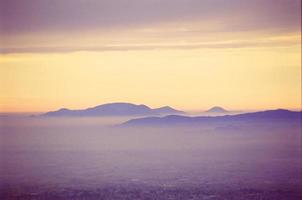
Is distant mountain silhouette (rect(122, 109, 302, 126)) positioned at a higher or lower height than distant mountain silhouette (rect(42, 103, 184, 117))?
lower

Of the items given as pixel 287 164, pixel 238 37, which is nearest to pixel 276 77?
pixel 238 37

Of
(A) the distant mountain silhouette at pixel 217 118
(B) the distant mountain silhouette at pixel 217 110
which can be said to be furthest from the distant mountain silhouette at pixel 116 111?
(B) the distant mountain silhouette at pixel 217 110

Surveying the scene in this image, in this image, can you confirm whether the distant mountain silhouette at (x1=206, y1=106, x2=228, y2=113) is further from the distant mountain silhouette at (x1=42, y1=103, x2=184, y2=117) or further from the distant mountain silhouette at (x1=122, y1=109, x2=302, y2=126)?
the distant mountain silhouette at (x1=42, y1=103, x2=184, y2=117)

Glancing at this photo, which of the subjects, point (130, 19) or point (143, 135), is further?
point (143, 135)

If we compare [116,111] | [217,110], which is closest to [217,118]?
[217,110]

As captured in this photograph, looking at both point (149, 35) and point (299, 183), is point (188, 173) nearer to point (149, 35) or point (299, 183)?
point (299, 183)

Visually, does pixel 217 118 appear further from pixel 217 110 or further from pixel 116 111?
pixel 116 111

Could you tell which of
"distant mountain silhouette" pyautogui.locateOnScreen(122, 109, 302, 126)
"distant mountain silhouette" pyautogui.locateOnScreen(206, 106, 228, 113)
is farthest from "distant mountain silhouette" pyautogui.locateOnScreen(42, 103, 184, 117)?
"distant mountain silhouette" pyautogui.locateOnScreen(206, 106, 228, 113)
